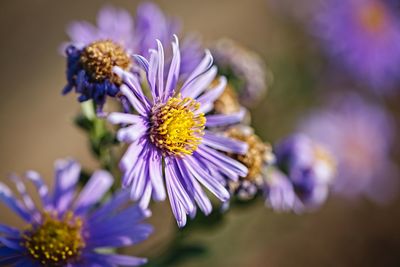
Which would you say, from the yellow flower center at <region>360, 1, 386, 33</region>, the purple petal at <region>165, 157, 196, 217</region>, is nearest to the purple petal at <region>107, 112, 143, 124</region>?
the purple petal at <region>165, 157, 196, 217</region>

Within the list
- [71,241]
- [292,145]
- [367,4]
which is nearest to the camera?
[71,241]

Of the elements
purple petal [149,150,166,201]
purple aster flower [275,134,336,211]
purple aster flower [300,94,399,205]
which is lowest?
purple aster flower [300,94,399,205]

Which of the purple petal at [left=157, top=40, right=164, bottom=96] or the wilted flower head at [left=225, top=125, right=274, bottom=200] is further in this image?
the wilted flower head at [left=225, top=125, right=274, bottom=200]

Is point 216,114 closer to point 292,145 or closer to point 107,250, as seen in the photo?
point 292,145

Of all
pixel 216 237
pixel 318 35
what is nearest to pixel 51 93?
pixel 216 237

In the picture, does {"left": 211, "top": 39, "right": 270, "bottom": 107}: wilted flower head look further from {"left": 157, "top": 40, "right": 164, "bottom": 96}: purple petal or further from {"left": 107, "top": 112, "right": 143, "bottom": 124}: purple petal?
{"left": 107, "top": 112, "right": 143, "bottom": 124}: purple petal

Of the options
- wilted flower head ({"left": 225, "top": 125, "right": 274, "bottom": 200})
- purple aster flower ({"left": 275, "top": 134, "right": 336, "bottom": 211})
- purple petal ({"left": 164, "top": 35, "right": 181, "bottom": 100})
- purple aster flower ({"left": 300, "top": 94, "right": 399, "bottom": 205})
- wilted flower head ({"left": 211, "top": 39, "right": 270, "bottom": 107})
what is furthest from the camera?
purple aster flower ({"left": 300, "top": 94, "right": 399, "bottom": 205})
